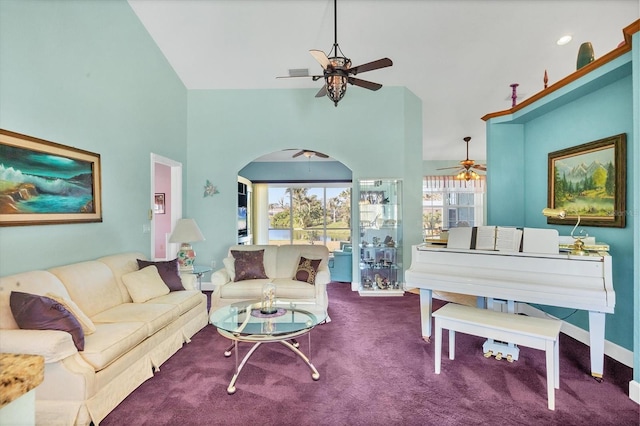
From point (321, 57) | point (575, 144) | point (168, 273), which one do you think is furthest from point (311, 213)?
point (575, 144)

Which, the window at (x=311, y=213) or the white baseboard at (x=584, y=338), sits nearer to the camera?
the white baseboard at (x=584, y=338)

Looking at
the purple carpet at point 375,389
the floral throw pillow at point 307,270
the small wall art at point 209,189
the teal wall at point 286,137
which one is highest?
the teal wall at point 286,137

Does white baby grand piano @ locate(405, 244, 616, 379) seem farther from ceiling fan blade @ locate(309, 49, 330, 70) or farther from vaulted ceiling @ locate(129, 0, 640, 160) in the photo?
vaulted ceiling @ locate(129, 0, 640, 160)

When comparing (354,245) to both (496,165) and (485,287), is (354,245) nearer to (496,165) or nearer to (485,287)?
(496,165)

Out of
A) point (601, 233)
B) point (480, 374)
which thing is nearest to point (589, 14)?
point (601, 233)

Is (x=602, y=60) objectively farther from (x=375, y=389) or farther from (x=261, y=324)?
(x=261, y=324)

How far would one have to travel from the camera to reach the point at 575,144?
3311 millimetres

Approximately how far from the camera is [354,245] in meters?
5.43

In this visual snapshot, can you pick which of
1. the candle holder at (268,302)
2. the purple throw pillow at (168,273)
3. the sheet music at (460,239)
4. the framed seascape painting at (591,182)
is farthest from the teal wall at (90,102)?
A: the framed seascape painting at (591,182)

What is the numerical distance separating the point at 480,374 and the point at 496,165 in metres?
2.59

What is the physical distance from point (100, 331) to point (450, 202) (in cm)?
827

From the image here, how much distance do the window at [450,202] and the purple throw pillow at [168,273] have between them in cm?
674

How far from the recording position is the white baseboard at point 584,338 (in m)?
2.71

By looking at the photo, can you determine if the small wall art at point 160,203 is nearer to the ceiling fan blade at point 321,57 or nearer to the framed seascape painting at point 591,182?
the ceiling fan blade at point 321,57
